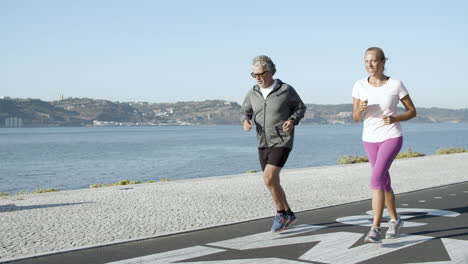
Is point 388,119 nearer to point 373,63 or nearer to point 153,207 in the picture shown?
point 373,63

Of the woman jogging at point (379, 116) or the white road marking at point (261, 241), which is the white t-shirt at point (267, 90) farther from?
the white road marking at point (261, 241)

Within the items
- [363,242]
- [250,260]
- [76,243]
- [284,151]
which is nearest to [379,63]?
[284,151]

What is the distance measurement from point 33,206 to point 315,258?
555 centimetres

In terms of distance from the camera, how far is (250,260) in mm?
5113

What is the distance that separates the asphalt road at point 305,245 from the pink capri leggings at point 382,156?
626 millimetres

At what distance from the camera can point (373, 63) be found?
577 centimetres

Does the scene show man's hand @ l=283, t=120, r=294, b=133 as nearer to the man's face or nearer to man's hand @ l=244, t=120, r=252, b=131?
man's hand @ l=244, t=120, r=252, b=131

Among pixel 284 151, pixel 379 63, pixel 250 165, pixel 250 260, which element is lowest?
pixel 250 165

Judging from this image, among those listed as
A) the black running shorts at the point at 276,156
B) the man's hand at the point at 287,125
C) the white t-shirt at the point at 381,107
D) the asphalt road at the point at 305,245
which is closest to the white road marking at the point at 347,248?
the asphalt road at the point at 305,245

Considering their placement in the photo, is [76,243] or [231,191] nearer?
[76,243]

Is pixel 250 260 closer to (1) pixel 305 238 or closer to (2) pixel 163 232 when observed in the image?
(1) pixel 305 238

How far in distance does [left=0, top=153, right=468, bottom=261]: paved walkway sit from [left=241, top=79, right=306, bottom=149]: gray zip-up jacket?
1499 mm

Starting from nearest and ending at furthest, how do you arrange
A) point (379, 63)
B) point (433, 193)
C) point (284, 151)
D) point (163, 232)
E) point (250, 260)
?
point (250, 260) < point (379, 63) < point (284, 151) < point (163, 232) < point (433, 193)

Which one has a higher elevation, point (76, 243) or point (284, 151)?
point (284, 151)
